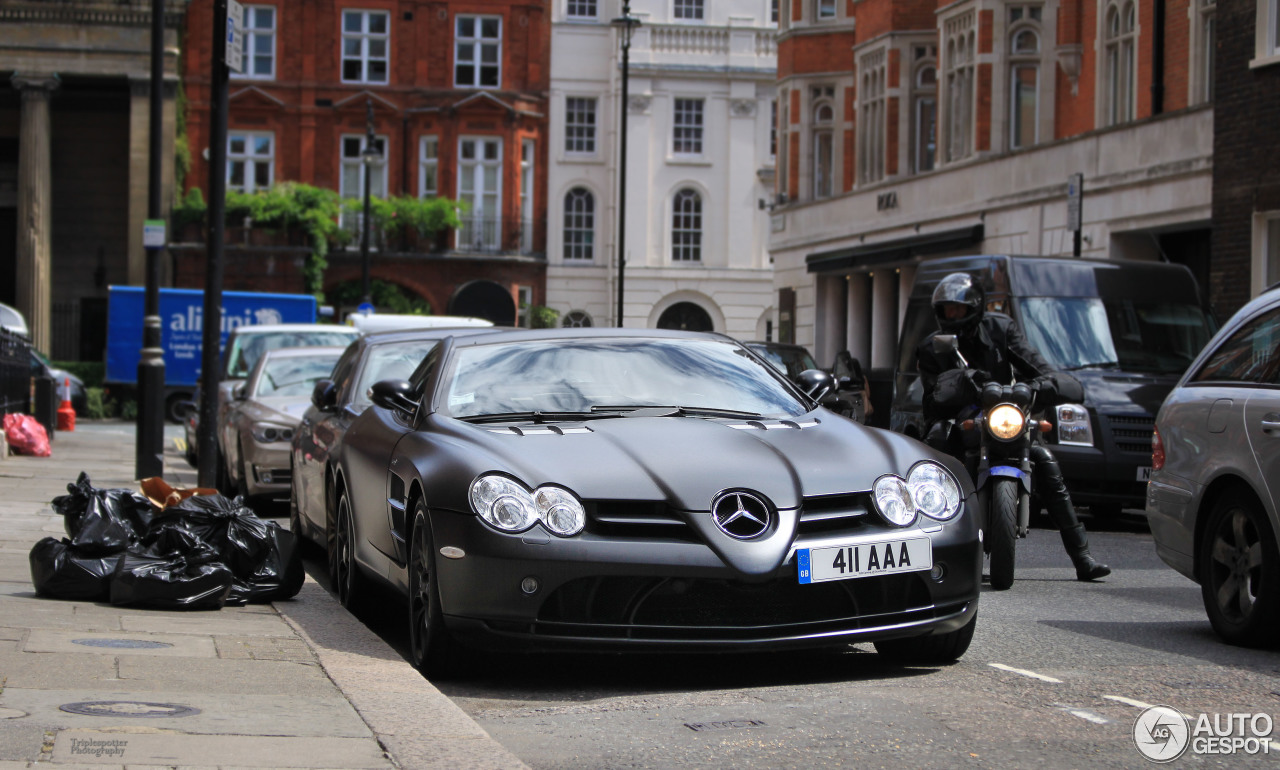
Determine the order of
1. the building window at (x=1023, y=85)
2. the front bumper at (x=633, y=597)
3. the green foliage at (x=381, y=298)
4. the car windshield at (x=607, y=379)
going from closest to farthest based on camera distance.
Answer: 1. the front bumper at (x=633, y=597)
2. the car windshield at (x=607, y=379)
3. the building window at (x=1023, y=85)
4. the green foliage at (x=381, y=298)

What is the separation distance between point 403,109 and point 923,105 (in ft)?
84.6

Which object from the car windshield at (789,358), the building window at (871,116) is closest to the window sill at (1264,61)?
the car windshield at (789,358)

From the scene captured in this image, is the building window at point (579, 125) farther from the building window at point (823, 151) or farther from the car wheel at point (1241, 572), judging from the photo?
the car wheel at point (1241, 572)

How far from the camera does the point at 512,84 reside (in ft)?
191

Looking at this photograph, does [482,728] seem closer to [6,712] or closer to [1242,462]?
[6,712]

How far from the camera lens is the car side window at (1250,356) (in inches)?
305

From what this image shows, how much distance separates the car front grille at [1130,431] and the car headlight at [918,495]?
8.31 meters

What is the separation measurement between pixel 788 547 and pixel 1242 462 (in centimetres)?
260

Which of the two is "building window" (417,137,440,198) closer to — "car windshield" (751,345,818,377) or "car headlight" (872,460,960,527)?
"car windshield" (751,345,818,377)

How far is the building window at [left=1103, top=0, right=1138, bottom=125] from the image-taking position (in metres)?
27.1

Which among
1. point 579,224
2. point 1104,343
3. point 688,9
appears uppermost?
point 688,9

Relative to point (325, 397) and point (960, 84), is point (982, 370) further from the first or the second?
point (960, 84)

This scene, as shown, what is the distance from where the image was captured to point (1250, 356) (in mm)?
7980

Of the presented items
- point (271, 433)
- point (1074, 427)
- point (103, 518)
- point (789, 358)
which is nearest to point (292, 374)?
point (271, 433)
